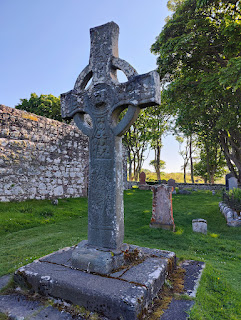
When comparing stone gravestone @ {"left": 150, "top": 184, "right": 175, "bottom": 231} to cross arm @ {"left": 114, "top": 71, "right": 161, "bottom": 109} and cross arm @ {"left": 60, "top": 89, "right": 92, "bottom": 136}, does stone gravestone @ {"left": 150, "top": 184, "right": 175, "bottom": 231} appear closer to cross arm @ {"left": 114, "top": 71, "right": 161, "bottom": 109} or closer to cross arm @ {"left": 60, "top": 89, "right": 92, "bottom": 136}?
cross arm @ {"left": 60, "top": 89, "right": 92, "bottom": 136}

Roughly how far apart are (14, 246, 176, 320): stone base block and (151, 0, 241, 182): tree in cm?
677

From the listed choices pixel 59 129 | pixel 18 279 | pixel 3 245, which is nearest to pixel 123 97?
pixel 18 279

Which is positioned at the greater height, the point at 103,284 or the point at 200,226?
the point at 103,284

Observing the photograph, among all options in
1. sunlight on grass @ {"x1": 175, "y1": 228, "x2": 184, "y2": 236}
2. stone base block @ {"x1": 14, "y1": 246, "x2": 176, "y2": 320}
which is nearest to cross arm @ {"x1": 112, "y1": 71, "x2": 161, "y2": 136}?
stone base block @ {"x1": 14, "y1": 246, "x2": 176, "y2": 320}

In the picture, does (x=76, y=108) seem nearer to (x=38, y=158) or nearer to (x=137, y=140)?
(x=38, y=158)

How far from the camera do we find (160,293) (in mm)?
2469

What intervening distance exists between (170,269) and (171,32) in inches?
427

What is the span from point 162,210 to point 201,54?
301 inches

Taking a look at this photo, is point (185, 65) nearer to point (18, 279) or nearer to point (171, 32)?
point (171, 32)

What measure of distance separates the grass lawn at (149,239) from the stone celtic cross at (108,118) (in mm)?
1333

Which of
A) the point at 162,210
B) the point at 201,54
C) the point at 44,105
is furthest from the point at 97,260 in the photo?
the point at 44,105

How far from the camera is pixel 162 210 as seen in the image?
704 centimetres

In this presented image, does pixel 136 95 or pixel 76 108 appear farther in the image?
pixel 76 108

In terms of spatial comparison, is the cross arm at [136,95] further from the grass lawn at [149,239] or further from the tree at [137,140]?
the tree at [137,140]
